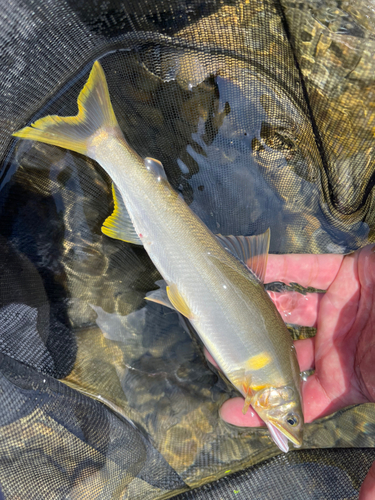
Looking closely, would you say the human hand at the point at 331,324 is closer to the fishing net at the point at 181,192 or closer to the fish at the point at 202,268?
the fishing net at the point at 181,192

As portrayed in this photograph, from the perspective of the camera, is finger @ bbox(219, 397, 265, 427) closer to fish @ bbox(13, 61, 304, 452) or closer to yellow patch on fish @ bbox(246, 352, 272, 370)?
fish @ bbox(13, 61, 304, 452)

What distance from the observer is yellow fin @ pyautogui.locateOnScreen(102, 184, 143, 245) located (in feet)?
7.30

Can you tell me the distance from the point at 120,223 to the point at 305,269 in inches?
62.1

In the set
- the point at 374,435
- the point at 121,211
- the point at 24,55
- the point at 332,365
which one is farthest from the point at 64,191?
the point at 374,435

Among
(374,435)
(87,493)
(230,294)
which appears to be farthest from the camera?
(374,435)

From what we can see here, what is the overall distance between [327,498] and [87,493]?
1600 mm

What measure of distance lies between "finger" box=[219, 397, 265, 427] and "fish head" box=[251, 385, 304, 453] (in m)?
0.37

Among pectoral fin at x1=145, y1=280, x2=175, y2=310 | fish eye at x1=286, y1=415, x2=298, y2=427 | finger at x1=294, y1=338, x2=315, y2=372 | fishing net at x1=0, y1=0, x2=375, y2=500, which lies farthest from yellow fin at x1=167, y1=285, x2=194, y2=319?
finger at x1=294, y1=338, x2=315, y2=372

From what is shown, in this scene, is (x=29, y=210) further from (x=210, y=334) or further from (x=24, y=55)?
(x=210, y=334)

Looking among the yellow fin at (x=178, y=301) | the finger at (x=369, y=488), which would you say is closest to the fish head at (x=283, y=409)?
the finger at (x=369, y=488)

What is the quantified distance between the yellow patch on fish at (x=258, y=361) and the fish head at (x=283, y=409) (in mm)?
179

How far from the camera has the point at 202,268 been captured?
6.63 ft

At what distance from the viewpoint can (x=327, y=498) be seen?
2.15 metres

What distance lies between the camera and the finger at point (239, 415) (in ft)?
8.46
